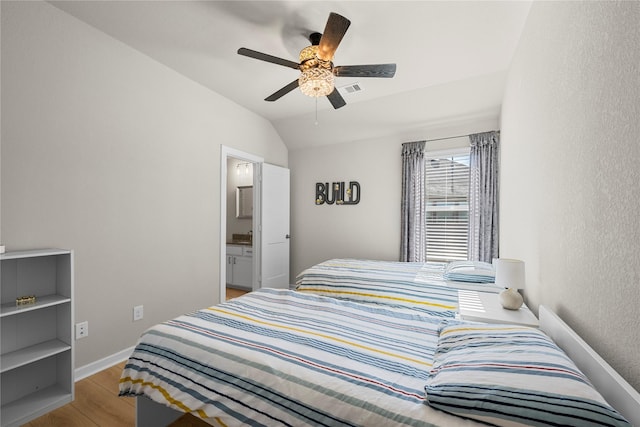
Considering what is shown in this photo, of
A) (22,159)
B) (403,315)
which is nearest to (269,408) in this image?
(403,315)

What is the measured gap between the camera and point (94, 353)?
227cm

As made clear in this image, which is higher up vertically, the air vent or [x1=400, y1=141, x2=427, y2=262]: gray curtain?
the air vent

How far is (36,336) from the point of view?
6.33 feet

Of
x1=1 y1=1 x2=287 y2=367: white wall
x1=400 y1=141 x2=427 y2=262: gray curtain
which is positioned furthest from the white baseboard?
x1=400 y1=141 x2=427 y2=262: gray curtain

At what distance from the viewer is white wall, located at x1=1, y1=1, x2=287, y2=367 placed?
6.22 feet

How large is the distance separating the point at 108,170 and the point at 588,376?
10.5 ft

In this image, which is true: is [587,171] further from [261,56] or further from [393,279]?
[261,56]

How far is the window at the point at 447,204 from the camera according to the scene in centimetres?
376

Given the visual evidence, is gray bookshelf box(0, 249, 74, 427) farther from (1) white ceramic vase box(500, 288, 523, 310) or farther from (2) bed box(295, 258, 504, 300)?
(1) white ceramic vase box(500, 288, 523, 310)

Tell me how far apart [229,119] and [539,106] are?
126 inches

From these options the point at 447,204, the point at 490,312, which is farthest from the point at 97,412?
the point at 447,204

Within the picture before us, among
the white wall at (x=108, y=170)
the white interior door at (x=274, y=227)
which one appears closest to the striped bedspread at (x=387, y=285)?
the white interior door at (x=274, y=227)

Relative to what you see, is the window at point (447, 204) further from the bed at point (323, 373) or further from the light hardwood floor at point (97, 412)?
the light hardwood floor at point (97, 412)

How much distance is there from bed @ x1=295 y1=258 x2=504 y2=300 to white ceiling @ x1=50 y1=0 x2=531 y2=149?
1.97 m
